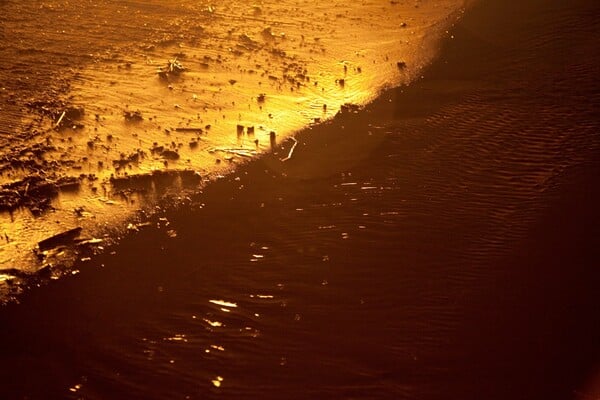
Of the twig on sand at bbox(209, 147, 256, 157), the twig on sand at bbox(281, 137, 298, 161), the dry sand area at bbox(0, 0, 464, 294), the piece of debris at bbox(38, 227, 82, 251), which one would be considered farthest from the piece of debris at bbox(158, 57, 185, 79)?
the piece of debris at bbox(38, 227, 82, 251)

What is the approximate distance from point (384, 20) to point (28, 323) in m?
10.3

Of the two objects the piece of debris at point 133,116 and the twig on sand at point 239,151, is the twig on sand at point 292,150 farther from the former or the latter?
the piece of debris at point 133,116

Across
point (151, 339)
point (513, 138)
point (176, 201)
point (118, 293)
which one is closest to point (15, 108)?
point (176, 201)

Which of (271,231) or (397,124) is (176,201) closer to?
(271,231)

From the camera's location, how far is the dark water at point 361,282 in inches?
248

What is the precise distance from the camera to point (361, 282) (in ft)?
24.3

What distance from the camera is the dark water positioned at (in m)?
6.30

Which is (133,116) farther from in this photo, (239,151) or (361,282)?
(361,282)

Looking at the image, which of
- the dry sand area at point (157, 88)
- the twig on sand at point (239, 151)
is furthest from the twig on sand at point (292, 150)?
the twig on sand at point (239, 151)

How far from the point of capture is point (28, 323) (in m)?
6.70

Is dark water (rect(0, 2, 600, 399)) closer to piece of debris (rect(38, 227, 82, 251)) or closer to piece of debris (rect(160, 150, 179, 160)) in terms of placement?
piece of debris (rect(38, 227, 82, 251))

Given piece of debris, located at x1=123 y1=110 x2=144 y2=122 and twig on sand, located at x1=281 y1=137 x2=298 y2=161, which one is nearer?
twig on sand, located at x1=281 y1=137 x2=298 y2=161

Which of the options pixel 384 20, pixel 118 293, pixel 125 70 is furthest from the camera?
pixel 384 20

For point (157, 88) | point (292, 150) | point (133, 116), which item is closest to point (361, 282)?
point (292, 150)
